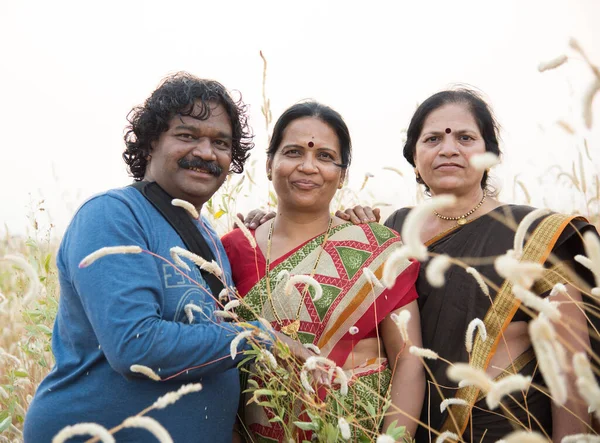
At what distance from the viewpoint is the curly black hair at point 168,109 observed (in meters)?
2.75

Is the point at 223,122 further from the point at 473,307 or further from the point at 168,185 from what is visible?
the point at 473,307

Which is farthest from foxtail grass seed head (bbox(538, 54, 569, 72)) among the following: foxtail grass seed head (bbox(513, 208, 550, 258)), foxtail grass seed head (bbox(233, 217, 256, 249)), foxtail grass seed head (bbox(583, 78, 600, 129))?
foxtail grass seed head (bbox(233, 217, 256, 249))

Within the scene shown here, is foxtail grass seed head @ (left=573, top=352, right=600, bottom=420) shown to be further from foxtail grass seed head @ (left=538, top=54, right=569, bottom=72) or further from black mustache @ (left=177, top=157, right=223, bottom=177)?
black mustache @ (left=177, top=157, right=223, bottom=177)

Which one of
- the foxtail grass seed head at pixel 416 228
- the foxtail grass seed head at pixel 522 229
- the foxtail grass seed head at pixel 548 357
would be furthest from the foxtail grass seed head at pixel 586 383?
the foxtail grass seed head at pixel 522 229

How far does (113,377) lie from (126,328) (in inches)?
12.0

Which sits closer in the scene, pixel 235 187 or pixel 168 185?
pixel 168 185

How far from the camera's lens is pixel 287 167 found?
9.99 ft

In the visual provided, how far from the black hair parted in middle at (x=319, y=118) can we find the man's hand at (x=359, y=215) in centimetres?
26

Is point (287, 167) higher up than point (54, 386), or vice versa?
point (287, 167)

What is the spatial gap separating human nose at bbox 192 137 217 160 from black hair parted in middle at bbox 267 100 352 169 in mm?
580

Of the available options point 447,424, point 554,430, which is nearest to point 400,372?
point 447,424

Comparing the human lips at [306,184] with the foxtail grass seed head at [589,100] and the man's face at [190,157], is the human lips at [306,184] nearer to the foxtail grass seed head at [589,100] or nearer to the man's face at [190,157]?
the man's face at [190,157]

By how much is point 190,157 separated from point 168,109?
0.26m

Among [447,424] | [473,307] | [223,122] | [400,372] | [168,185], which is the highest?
[223,122]
